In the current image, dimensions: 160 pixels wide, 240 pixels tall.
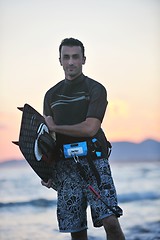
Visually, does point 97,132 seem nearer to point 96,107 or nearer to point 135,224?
point 96,107

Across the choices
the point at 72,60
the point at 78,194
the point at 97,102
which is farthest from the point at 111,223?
the point at 72,60

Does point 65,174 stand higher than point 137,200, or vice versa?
point 65,174

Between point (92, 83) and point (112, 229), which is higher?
point (92, 83)

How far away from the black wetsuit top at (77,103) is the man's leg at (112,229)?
52cm

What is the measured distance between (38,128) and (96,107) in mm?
396

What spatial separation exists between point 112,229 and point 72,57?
1.10 meters

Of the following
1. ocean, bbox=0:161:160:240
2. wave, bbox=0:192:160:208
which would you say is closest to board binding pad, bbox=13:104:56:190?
ocean, bbox=0:161:160:240

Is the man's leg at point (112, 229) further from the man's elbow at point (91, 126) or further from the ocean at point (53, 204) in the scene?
the ocean at point (53, 204)

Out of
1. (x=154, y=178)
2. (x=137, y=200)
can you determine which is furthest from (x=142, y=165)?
(x=137, y=200)

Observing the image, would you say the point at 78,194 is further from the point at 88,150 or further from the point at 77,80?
the point at 77,80

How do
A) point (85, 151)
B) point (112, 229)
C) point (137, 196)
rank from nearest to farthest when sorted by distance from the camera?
point (112, 229), point (85, 151), point (137, 196)

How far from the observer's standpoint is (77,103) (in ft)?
12.3

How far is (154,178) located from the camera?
477 inches

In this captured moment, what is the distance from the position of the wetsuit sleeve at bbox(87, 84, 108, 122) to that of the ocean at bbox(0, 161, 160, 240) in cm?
218
